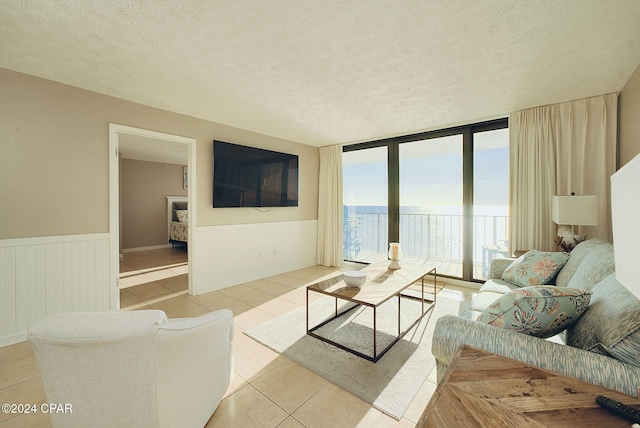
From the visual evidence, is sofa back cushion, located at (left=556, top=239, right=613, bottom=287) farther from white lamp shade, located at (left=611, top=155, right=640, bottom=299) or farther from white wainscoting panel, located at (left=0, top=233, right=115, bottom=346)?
white wainscoting panel, located at (left=0, top=233, right=115, bottom=346)

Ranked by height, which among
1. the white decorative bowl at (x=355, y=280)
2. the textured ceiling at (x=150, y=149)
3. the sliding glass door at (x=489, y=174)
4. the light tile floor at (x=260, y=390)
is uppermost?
the textured ceiling at (x=150, y=149)

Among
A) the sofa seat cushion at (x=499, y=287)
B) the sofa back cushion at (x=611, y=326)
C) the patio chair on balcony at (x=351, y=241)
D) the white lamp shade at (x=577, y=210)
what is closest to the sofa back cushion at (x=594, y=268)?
the sofa back cushion at (x=611, y=326)

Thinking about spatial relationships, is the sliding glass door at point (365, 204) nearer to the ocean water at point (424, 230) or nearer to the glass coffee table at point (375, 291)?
the ocean water at point (424, 230)

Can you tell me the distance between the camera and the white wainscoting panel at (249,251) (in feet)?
12.3

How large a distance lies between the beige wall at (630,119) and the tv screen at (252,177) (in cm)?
418

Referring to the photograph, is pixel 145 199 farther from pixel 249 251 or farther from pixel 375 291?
pixel 375 291

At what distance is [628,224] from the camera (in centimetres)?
59

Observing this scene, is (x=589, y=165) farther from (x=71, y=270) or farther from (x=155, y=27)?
(x=71, y=270)

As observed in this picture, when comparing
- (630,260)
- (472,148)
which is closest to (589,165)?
(472,148)

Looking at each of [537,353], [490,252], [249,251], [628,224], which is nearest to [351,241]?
[249,251]

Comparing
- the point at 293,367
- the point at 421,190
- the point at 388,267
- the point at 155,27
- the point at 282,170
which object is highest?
the point at 155,27

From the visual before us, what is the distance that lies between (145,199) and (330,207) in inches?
204

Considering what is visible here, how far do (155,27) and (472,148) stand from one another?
3.89 m

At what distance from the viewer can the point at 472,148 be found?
12.4 feet
